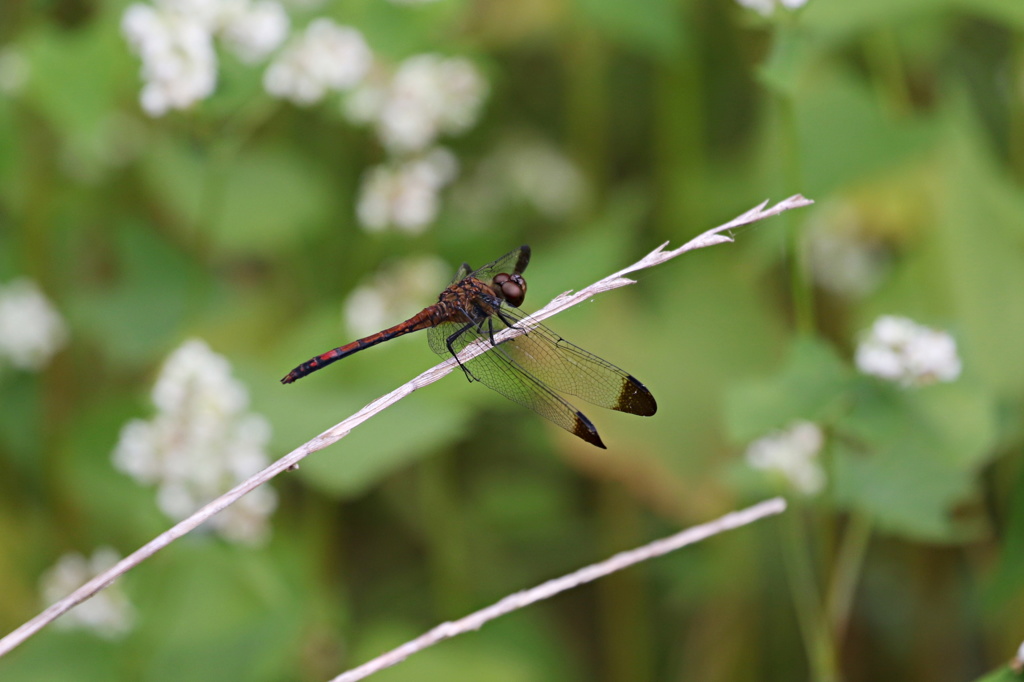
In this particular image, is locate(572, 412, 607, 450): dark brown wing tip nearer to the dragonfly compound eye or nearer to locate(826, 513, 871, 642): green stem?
the dragonfly compound eye

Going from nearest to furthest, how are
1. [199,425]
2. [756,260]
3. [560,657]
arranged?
[199,425]
[560,657]
[756,260]

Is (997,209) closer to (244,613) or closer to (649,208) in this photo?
(649,208)

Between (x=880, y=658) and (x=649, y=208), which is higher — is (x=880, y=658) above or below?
below

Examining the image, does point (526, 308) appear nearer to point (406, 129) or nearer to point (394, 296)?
point (394, 296)

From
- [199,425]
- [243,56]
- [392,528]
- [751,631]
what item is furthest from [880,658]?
[243,56]

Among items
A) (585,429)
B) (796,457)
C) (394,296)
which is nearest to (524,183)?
(394,296)

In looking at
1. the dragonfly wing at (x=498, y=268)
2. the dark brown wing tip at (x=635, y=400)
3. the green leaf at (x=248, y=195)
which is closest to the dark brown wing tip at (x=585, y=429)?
the dark brown wing tip at (x=635, y=400)

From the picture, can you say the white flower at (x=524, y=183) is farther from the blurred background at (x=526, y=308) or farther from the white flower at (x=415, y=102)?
the white flower at (x=415, y=102)
